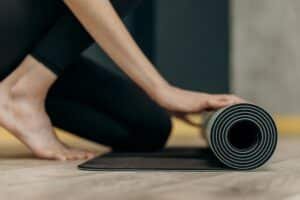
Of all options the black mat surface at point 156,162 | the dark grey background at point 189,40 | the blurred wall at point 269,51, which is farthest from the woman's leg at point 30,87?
the dark grey background at point 189,40

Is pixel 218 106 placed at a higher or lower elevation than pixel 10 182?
lower

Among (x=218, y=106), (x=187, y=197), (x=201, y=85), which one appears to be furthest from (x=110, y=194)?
(x=201, y=85)

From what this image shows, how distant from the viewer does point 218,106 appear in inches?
57.3

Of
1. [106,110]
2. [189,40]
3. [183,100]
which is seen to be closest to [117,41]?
[183,100]

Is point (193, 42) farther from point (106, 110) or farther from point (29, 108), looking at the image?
point (29, 108)

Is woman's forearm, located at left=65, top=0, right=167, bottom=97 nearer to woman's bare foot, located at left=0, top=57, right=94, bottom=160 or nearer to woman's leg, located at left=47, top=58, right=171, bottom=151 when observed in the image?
woman's bare foot, located at left=0, top=57, right=94, bottom=160

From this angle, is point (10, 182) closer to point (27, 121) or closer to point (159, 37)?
point (27, 121)

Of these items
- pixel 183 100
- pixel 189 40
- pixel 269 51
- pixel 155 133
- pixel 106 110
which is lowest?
pixel 269 51

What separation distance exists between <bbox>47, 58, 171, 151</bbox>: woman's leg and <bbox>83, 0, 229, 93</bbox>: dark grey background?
58.5 inches

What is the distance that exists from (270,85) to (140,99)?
135 cm

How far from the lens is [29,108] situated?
5.45ft

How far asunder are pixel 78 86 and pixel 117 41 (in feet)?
1.51

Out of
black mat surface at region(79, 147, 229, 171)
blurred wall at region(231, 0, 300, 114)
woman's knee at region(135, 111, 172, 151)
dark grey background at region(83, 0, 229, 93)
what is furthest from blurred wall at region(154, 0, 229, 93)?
black mat surface at region(79, 147, 229, 171)

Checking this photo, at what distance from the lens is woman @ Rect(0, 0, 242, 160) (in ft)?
4.90
